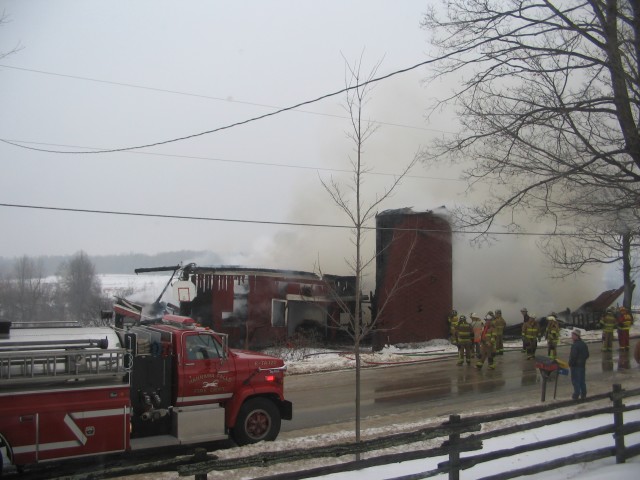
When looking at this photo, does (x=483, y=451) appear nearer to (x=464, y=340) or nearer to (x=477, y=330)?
(x=464, y=340)

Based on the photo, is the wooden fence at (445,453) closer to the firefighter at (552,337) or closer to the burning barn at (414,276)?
the firefighter at (552,337)

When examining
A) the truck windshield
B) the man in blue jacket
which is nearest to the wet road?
the man in blue jacket

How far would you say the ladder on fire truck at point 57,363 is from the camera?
6188 mm

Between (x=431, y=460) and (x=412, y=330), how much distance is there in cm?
1553

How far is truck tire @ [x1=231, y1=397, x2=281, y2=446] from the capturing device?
322 inches

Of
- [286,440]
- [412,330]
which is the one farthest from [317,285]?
[286,440]

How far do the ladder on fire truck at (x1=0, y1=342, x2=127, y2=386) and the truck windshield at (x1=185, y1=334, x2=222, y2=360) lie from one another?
133 centimetres

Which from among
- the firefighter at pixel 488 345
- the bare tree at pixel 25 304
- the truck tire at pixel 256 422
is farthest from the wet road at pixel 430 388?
the bare tree at pixel 25 304

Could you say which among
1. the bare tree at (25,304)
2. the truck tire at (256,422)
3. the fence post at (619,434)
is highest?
the fence post at (619,434)

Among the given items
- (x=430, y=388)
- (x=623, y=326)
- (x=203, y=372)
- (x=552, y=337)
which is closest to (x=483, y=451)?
(x=203, y=372)

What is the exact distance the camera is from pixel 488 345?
16016 mm

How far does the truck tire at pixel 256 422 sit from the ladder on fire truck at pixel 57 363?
81.5 inches

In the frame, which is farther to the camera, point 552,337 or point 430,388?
point 552,337

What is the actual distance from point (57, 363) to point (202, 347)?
2114 millimetres
